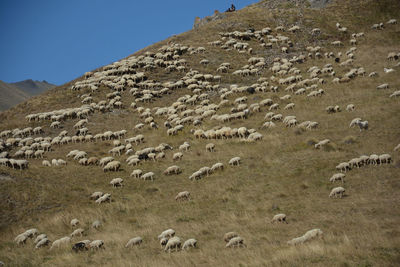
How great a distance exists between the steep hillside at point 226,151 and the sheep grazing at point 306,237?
129 mm

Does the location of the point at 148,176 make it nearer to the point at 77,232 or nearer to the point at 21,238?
the point at 77,232

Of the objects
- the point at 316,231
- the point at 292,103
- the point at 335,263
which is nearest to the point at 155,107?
the point at 292,103

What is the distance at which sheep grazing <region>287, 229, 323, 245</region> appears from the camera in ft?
49.4

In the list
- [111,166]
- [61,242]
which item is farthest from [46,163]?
[61,242]

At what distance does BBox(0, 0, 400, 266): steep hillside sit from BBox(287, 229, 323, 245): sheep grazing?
129 mm

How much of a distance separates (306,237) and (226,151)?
1565 cm

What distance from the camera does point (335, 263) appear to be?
12242 millimetres

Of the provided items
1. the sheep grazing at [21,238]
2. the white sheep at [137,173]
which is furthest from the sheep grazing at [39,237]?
the white sheep at [137,173]

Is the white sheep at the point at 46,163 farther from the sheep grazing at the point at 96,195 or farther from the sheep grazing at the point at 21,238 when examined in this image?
the sheep grazing at the point at 21,238

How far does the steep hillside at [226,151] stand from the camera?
16.8m

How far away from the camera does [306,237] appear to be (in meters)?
15.3

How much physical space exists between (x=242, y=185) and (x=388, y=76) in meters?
26.1

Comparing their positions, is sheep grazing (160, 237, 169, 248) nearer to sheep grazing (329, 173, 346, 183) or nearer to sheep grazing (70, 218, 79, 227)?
sheep grazing (70, 218, 79, 227)

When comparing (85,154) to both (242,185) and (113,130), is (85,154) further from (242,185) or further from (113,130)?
(242,185)
